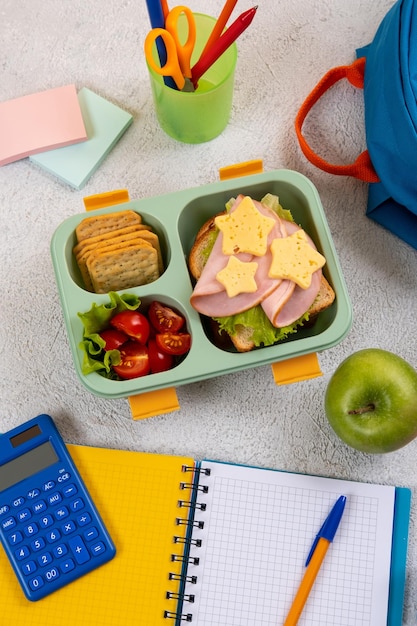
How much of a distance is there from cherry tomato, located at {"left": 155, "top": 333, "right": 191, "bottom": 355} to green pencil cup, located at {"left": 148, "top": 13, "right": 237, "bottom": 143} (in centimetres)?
32

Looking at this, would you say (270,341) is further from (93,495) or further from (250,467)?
(93,495)

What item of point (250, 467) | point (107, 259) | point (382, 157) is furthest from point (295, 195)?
point (250, 467)

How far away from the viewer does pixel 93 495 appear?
931 millimetres

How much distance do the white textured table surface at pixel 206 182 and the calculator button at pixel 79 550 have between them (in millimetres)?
131

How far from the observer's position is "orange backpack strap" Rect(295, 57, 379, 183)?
0.96m

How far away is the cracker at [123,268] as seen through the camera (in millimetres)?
866

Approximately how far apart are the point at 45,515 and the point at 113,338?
0.25m

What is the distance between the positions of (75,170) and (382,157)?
434 millimetres

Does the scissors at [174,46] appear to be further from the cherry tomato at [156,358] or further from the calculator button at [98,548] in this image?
the calculator button at [98,548]

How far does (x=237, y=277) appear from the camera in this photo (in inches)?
32.6

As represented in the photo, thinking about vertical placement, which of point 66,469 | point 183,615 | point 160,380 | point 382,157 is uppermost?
point 382,157

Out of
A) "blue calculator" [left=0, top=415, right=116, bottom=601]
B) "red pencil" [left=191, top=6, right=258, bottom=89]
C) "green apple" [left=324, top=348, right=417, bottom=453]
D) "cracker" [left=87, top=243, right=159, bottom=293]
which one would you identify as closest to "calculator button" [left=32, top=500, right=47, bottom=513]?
"blue calculator" [left=0, top=415, right=116, bottom=601]

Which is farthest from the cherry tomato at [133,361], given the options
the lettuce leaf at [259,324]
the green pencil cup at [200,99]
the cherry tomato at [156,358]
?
the green pencil cup at [200,99]

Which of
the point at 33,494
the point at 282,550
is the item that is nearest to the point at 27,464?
the point at 33,494
